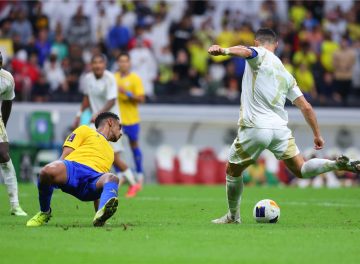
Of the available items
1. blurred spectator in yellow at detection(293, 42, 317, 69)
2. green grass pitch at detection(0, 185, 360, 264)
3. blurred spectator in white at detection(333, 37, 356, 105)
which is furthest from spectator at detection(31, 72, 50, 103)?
green grass pitch at detection(0, 185, 360, 264)

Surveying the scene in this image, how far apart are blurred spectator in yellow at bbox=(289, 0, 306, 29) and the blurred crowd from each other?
3cm

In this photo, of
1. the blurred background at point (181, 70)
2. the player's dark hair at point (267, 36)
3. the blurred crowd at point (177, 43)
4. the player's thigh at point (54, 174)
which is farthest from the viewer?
the blurred crowd at point (177, 43)

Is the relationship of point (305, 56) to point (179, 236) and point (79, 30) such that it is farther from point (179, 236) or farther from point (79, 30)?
point (179, 236)

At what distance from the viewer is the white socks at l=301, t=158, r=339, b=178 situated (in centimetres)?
1136

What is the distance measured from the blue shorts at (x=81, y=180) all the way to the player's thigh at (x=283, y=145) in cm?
221

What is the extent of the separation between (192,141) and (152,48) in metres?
3.15

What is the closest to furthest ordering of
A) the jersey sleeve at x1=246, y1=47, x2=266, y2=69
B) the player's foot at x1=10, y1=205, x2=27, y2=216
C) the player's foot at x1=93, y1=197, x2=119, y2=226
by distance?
1. the player's foot at x1=93, y1=197, x2=119, y2=226
2. the jersey sleeve at x1=246, y1=47, x2=266, y2=69
3. the player's foot at x1=10, y1=205, x2=27, y2=216

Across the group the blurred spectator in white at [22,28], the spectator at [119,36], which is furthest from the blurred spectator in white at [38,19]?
the spectator at [119,36]

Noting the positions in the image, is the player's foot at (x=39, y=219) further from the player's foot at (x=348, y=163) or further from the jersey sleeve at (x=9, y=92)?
the player's foot at (x=348, y=163)

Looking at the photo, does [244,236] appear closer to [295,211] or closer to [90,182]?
[90,182]

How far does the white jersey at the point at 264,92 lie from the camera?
11.4 m

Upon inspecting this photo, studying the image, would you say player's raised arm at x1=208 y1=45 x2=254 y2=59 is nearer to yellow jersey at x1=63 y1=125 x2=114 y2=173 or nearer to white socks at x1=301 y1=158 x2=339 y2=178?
white socks at x1=301 y1=158 x2=339 y2=178

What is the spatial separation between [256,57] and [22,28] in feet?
52.6

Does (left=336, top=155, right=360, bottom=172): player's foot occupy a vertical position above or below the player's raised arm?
below
